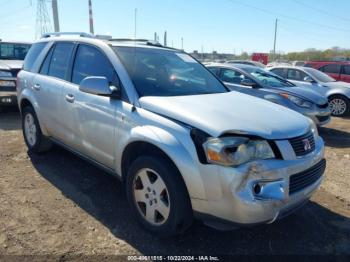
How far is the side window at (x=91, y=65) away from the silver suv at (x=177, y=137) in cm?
1

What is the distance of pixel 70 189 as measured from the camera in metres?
4.36

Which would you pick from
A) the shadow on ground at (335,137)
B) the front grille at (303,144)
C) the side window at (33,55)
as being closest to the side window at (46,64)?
the side window at (33,55)

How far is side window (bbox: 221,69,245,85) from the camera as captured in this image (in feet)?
27.5

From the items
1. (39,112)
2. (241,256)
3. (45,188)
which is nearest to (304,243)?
(241,256)

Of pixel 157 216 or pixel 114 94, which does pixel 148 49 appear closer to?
pixel 114 94

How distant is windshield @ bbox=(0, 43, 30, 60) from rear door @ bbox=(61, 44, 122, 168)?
24.7 feet

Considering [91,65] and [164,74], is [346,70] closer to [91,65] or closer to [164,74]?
[164,74]

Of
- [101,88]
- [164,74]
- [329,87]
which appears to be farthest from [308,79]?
[101,88]

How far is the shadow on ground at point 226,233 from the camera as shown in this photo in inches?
126

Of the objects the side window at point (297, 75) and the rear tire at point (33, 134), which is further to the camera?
the side window at point (297, 75)

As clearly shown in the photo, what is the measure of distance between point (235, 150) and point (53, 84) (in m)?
2.85

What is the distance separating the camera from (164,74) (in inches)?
155

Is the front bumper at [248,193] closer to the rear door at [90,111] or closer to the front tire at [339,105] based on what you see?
the rear door at [90,111]

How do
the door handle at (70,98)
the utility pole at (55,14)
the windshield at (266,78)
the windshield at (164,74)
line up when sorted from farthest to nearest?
the utility pole at (55,14) < the windshield at (266,78) < the door handle at (70,98) < the windshield at (164,74)
